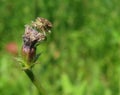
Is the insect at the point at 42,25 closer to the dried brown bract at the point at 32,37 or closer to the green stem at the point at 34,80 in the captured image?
the dried brown bract at the point at 32,37

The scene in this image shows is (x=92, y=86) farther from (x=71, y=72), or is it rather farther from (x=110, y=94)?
(x=71, y=72)

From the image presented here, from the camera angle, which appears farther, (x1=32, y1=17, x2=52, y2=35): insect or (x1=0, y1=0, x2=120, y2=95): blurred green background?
(x1=0, y1=0, x2=120, y2=95): blurred green background

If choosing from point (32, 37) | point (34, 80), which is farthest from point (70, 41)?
point (34, 80)

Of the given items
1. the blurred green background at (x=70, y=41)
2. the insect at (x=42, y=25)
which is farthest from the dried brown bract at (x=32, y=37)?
the blurred green background at (x=70, y=41)

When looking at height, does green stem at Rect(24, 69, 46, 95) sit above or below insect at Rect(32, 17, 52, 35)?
below

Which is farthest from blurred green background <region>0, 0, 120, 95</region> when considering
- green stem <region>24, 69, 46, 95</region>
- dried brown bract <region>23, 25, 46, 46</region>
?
green stem <region>24, 69, 46, 95</region>

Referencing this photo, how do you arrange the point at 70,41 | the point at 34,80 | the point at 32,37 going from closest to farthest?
1. the point at 34,80
2. the point at 32,37
3. the point at 70,41

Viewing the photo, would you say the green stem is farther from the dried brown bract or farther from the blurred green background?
the blurred green background

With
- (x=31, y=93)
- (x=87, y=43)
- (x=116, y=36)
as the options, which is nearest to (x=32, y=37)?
(x=31, y=93)

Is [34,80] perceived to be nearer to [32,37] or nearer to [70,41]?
[32,37]
